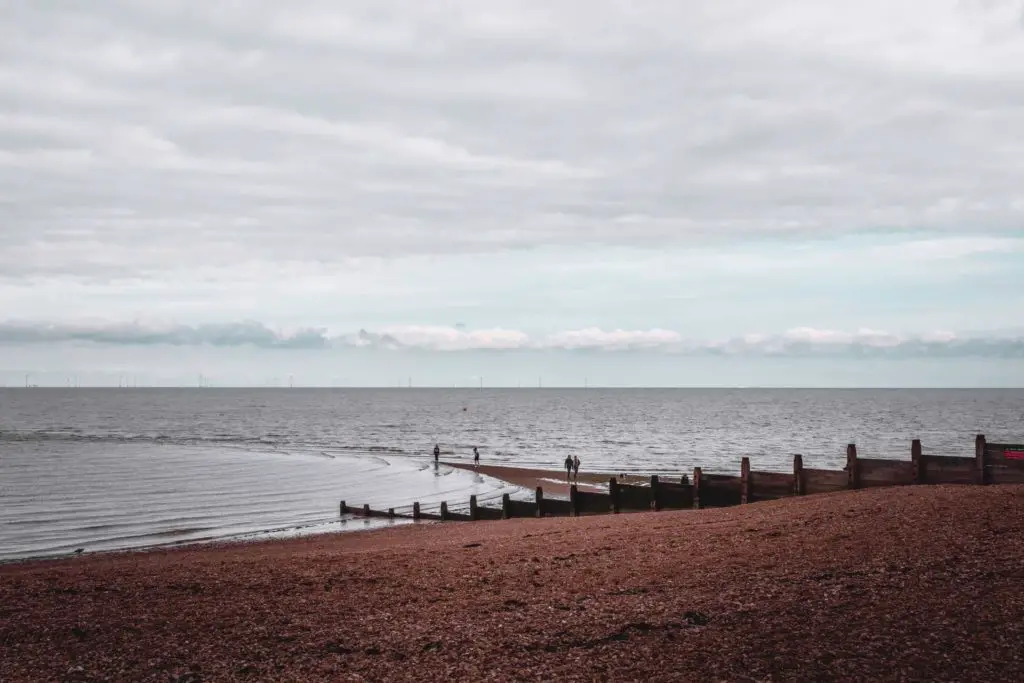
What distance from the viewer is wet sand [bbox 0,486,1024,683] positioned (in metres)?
9.52

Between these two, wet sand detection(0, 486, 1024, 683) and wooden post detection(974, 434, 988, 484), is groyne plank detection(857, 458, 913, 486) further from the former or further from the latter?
wet sand detection(0, 486, 1024, 683)

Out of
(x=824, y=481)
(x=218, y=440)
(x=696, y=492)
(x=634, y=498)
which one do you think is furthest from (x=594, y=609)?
(x=218, y=440)

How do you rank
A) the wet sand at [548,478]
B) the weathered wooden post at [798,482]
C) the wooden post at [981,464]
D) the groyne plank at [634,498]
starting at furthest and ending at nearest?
the wet sand at [548,478], the groyne plank at [634,498], the weathered wooden post at [798,482], the wooden post at [981,464]

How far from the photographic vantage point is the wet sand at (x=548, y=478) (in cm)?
4652

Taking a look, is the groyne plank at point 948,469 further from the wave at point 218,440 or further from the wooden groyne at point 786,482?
the wave at point 218,440

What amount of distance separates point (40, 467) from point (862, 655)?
60.7 m

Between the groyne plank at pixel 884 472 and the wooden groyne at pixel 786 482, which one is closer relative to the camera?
the wooden groyne at pixel 786 482

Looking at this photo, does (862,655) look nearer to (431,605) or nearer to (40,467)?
(431,605)

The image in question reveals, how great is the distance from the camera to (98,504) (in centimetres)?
3962

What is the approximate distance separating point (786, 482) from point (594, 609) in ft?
45.3

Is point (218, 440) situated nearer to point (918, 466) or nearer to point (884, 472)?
point (884, 472)

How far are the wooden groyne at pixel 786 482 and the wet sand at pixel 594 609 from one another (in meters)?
3.05

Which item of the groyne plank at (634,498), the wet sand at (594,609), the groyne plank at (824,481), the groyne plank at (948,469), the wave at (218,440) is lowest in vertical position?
the wave at (218,440)

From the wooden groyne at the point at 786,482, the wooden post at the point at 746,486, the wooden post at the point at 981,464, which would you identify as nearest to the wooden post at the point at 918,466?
the wooden groyne at the point at 786,482
